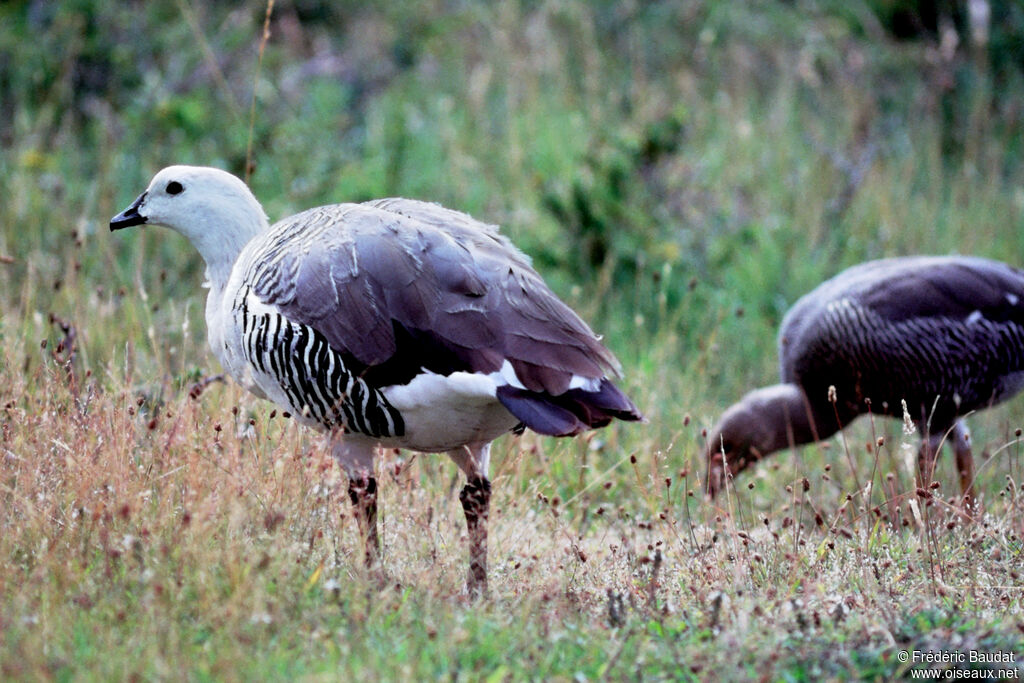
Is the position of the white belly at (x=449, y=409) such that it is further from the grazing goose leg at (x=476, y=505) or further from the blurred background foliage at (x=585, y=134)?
the blurred background foliage at (x=585, y=134)

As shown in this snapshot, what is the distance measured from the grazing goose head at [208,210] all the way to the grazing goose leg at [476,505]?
3.99 feet

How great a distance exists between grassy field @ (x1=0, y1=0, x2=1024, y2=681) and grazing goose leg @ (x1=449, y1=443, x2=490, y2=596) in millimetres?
137

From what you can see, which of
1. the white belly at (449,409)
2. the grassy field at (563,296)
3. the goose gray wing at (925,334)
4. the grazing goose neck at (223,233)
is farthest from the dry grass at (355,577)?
the goose gray wing at (925,334)

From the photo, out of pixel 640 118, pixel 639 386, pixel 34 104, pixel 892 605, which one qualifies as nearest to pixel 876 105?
pixel 640 118

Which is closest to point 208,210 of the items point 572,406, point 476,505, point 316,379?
point 316,379

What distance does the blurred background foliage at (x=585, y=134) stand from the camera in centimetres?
792

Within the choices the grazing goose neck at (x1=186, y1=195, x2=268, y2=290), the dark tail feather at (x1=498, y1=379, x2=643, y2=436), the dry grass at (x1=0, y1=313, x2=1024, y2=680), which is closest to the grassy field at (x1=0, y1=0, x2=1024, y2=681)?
the dry grass at (x1=0, y1=313, x2=1024, y2=680)

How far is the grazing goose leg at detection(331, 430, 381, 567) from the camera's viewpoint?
14.2 ft

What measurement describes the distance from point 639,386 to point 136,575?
340cm

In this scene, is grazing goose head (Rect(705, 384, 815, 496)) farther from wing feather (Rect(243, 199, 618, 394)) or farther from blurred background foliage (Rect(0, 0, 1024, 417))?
wing feather (Rect(243, 199, 618, 394))

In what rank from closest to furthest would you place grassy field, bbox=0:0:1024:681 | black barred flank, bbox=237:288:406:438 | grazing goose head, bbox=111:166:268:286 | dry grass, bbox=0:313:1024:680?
dry grass, bbox=0:313:1024:680 < grassy field, bbox=0:0:1024:681 < black barred flank, bbox=237:288:406:438 < grazing goose head, bbox=111:166:268:286

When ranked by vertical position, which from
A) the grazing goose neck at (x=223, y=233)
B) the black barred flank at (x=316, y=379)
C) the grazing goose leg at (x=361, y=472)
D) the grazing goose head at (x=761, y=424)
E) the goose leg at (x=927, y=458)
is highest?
the grazing goose neck at (x=223, y=233)

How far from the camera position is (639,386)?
21.2 ft

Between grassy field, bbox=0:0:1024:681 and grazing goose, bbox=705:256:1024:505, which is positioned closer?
grassy field, bbox=0:0:1024:681
